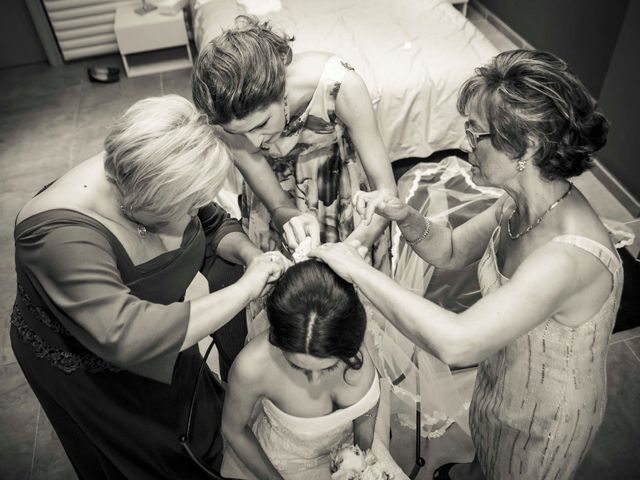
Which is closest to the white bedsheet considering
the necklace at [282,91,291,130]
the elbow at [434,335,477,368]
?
the necklace at [282,91,291,130]

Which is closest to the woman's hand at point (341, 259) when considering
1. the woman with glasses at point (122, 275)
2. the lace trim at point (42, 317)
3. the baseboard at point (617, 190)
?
the woman with glasses at point (122, 275)

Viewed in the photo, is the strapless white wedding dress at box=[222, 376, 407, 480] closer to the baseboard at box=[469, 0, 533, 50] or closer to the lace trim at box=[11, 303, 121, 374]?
the lace trim at box=[11, 303, 121, 374]

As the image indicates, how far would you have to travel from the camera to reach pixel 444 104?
3434mm

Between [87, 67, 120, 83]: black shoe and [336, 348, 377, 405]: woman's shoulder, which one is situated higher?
[336, 348, 377, 405]: woman's shoulder

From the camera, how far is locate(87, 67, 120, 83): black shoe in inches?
206

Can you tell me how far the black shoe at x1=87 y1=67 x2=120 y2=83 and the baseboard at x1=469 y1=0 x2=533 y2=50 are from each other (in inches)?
153

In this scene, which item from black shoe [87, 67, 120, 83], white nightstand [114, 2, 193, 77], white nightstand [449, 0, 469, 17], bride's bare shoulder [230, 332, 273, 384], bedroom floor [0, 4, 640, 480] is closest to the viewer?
bride's bare shoulder [230, 332, 273, 384]

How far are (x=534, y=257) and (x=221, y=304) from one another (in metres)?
0.77

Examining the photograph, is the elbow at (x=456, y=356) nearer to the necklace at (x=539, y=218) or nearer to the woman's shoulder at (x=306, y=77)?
the necklace at (x=539, y=218)

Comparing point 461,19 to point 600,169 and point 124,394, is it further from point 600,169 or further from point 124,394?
point 124,394

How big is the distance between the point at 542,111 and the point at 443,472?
58.2 inches

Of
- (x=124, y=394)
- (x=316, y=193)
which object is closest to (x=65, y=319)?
(x=124, y=394)

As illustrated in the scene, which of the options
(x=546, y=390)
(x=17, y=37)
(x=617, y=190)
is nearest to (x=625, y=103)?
(x=617, y=190)

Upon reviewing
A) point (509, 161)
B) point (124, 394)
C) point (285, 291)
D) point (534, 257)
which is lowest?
point (124, 394)
